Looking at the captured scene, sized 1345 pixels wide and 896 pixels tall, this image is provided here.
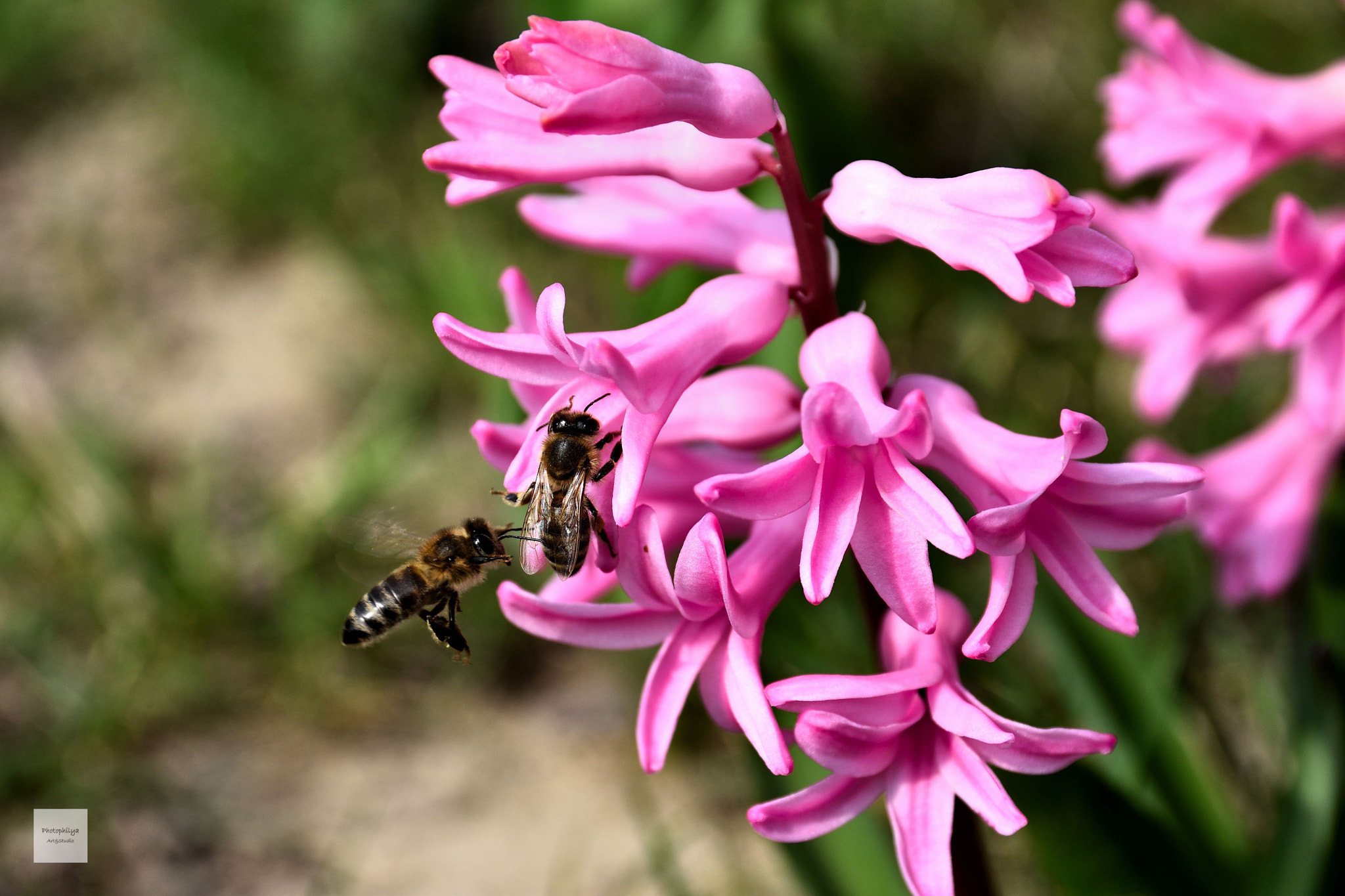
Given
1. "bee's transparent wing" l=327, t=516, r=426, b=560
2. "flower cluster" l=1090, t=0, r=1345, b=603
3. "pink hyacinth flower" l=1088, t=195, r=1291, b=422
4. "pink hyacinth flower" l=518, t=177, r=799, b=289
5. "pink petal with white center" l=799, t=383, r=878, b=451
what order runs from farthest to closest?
1. "pink hyacinth flower" l=1088, t=195, r=1291, b=422
2. "flower cluster" l=1090, t=0, r=1345, b=603
3. "bee's transparent wing" l=327, t=516, r=426, b=560
4. "pink hyacinth flower" l=518, t=177, r=799, b=289
5. "pink petal with white center" l=799, t=383, r=878, b=451

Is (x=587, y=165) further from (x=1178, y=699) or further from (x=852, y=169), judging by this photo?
(x=1178, y=699)

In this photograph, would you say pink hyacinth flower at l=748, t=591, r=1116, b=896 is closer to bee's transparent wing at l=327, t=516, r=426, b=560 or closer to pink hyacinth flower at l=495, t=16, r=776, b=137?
pink hyacinth flower at l=495, t=16, r=776, b=137

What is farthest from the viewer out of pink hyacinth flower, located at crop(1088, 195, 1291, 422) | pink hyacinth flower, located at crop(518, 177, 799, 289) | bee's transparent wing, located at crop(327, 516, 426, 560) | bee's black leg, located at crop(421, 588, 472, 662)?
pink hyacinth flower, located at crop(1088, 195, 1291, 422)

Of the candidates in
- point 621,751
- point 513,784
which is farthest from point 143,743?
point 621,751

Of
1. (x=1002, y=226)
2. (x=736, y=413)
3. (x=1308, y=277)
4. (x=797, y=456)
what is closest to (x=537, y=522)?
(x=736, y=413)

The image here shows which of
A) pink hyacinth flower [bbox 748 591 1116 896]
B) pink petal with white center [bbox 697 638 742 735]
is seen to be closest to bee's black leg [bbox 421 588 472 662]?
pink petal with white center [bbox 697 638 742 735]
